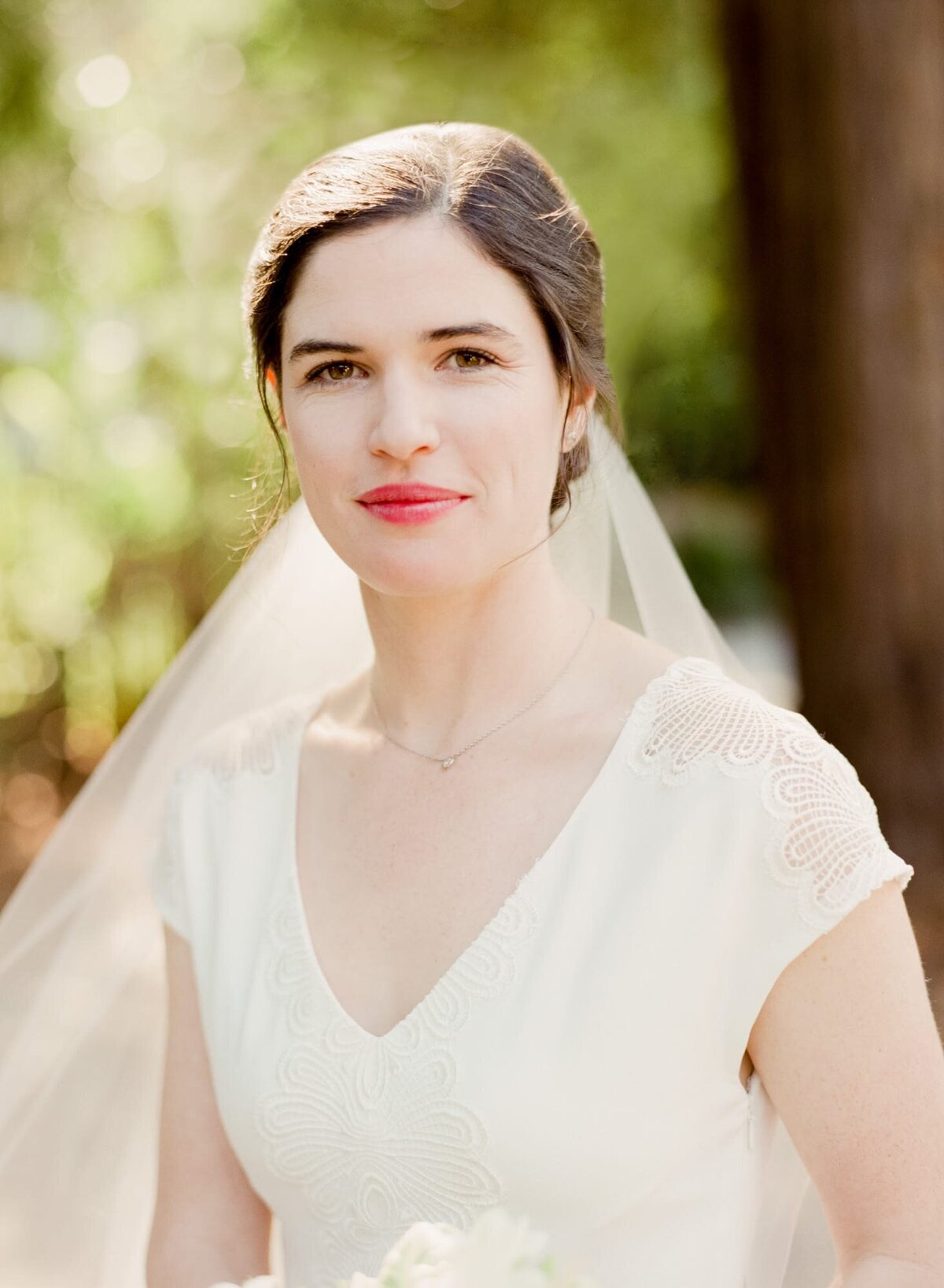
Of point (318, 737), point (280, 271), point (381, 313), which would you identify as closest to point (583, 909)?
point (318, 737)

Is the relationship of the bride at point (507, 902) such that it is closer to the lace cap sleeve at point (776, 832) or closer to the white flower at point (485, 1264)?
the lace cap sleeve at point (776, 832)

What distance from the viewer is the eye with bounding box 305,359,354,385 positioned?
1.87 m

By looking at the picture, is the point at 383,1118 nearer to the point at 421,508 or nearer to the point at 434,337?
the point at 421,508

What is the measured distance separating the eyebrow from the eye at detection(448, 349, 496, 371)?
1.2 inches

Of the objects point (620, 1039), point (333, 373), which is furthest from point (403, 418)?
point (620, 1039)

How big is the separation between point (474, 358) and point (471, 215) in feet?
0.60

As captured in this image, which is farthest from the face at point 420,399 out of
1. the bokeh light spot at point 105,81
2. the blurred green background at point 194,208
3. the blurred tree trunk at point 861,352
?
the bokeh light spot at point 105,81

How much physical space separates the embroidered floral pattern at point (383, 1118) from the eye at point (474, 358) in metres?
0.69

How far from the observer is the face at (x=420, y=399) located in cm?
179

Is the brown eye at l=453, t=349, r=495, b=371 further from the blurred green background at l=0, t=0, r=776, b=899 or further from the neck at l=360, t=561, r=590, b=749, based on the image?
the blurred green background at l=0, t=0, r=776, b=899

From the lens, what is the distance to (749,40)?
16.3 feet

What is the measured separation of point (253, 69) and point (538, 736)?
6.55m

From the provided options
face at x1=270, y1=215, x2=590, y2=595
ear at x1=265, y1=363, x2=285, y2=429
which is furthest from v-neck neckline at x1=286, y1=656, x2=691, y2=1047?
ear at x1=265, y1=363, x2=285, y2=429

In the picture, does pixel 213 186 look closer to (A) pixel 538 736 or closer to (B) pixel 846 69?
(B) pixel 846 69
